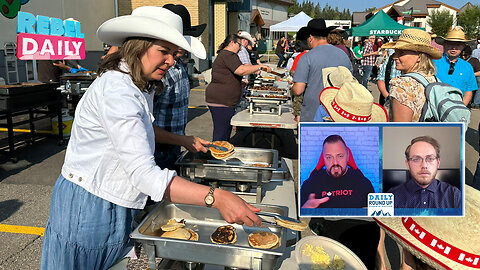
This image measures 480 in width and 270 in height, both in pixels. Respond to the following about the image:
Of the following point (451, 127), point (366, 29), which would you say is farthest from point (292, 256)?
point (366, 29)

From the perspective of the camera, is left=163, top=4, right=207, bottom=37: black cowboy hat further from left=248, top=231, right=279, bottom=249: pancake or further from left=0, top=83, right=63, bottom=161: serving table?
left=0, top=83, right=63, bottom=161: serving table

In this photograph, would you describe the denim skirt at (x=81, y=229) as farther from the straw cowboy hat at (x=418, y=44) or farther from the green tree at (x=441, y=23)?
the green tree at (x=441, y=23)

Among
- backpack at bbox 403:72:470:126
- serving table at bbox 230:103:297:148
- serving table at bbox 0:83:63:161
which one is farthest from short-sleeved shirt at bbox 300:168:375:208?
serving table at bbox 0:83:63:161

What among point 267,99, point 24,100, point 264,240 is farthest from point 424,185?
point 24,100

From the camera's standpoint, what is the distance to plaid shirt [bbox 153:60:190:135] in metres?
2.88

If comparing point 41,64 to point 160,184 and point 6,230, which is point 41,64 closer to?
point 6,230

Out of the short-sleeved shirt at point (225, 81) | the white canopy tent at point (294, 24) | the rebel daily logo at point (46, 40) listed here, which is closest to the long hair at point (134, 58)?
the short-sleeved shirt at point (225, 81)

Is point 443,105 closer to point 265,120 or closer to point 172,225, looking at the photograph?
point 172,225

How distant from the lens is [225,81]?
502 cm

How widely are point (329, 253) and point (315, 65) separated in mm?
2805

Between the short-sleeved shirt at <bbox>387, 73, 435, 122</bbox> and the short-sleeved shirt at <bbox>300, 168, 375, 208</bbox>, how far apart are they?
37.0 inches

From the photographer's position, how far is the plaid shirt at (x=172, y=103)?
288 cm

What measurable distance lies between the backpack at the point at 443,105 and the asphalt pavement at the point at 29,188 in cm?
335

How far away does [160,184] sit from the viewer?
131 cm
